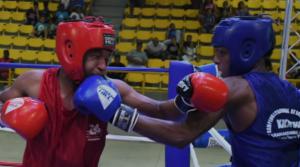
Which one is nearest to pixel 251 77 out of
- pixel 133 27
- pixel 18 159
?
pixel 18 159

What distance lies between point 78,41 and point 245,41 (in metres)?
0.51

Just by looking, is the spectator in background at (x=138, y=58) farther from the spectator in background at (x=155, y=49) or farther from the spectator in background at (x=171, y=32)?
the spectator in background at (x=171, y=32)

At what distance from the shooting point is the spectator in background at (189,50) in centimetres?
778

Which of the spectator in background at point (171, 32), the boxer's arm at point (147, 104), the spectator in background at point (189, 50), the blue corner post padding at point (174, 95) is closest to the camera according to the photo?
the boxer's arm at point (147, 104)

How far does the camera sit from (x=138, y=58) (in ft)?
23.7

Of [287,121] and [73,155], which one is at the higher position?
[287,121]

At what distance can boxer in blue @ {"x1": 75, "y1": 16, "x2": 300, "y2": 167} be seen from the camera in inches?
57.6

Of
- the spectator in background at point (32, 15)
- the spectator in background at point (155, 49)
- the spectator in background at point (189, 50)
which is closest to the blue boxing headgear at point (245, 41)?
the spectator in background at point (189, 50)

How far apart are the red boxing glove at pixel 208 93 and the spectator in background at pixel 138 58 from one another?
5672 millimetres

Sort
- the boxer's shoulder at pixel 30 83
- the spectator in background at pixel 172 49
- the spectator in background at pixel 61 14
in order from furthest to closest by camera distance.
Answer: the spectator in background at pixel 61 14
the spectator in background at pixel 172 49
the boxer's shoulder at pixel 30 83

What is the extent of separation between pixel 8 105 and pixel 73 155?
27cm

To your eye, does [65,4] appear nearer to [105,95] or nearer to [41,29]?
[41,29]

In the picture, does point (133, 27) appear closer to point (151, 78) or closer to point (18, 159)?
point (151, 78)

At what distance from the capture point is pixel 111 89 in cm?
146
